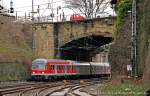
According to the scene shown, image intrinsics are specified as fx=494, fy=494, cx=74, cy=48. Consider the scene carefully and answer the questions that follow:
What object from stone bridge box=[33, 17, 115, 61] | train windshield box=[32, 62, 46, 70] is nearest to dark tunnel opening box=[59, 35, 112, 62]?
stone bridge box=[33, 17, 115, 61]

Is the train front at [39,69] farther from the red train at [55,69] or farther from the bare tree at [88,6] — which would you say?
the bare tree at [88,6]

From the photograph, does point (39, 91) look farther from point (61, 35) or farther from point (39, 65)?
point (61, 35)

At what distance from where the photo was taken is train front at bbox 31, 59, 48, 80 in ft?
204

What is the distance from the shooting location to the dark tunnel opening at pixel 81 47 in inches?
3049

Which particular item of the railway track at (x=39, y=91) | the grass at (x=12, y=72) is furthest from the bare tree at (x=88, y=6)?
the railway track at (x=39, y=91)

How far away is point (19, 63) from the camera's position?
63438mm

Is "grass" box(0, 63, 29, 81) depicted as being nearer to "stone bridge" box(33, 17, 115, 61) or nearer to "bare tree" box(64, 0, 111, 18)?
"stone bridge" box(33, 17, 115, 61)

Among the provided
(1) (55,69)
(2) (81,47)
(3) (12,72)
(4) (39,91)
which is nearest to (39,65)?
(1) (55,69)

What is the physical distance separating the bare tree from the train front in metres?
28.4

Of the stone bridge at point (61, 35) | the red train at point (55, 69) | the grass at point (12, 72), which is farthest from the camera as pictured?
the stone bridge at point (61, 35)

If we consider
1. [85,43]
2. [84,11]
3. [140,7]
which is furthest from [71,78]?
[140,7]

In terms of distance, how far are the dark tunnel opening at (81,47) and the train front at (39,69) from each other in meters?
13.2

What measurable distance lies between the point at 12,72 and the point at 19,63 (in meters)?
2.79

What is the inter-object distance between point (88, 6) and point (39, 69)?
30474 mm
